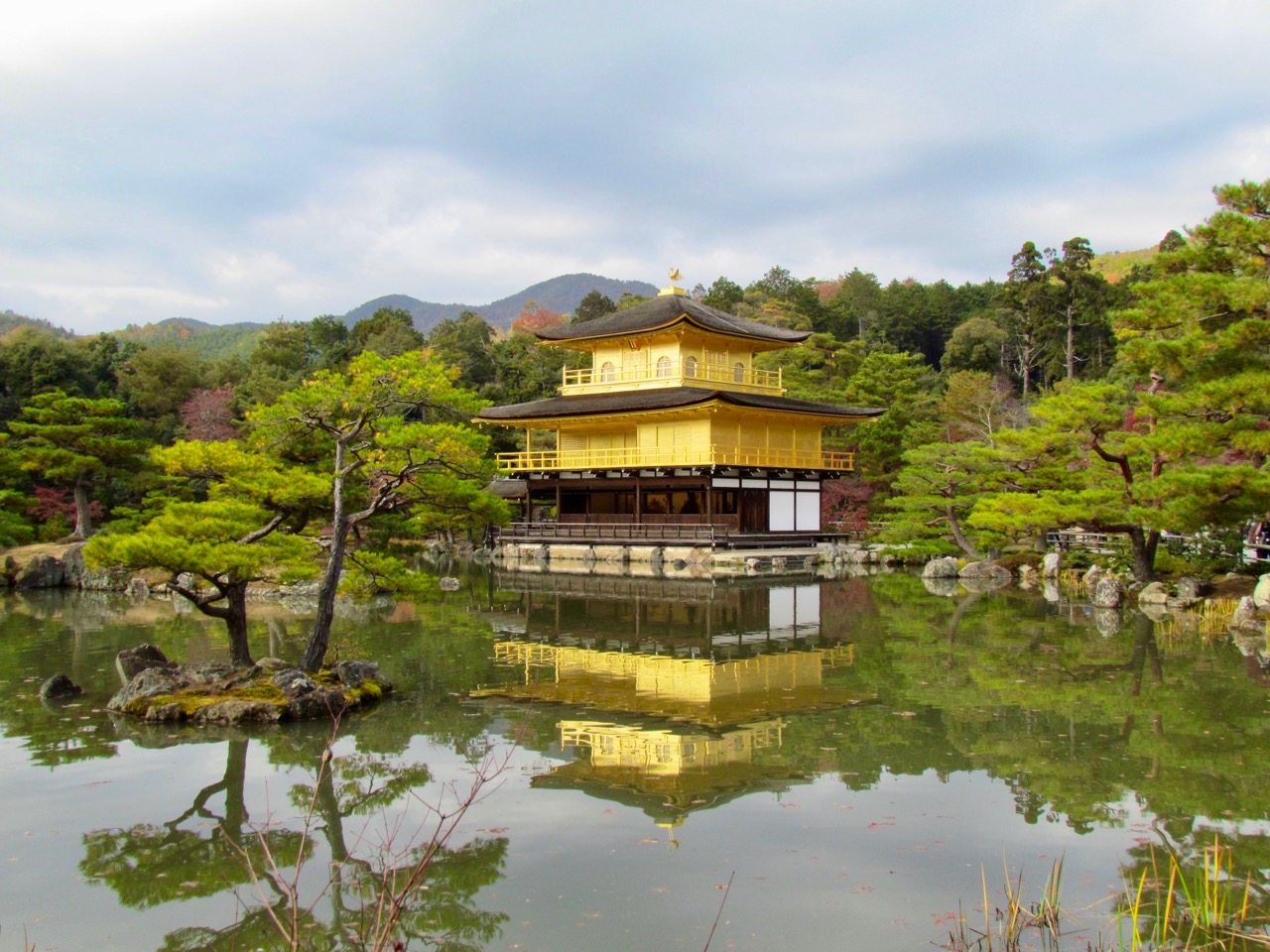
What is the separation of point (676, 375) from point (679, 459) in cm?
428

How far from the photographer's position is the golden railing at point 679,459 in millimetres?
30672

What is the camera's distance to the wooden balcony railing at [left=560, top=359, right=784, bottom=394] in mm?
34469

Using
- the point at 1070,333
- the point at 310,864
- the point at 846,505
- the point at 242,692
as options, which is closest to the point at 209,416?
the point at 846,505

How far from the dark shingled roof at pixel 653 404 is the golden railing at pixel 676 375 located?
0.61m

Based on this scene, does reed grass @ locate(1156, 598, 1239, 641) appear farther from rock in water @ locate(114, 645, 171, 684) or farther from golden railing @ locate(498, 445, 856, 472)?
golden railing @ locate(498, 445, 856, 472)

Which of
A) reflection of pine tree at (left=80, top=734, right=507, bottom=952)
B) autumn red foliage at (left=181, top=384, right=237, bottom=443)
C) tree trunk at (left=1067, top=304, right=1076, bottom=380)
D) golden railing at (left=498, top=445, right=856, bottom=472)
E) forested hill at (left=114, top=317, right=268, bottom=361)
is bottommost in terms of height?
reflection of pine tree at (left=80, top=734, right=507, bottom=952)

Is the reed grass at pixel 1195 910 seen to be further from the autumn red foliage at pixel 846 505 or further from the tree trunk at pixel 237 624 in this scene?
the autumn red foliage at pixel 846 505

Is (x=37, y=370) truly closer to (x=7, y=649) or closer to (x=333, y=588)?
(x=7, y=649)

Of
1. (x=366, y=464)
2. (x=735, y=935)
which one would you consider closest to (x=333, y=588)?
(x=366, y=464)

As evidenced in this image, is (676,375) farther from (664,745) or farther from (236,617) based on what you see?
(664,745)

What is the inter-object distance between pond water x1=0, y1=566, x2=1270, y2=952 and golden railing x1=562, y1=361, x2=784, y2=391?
844 inches

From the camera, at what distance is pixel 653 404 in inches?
1248

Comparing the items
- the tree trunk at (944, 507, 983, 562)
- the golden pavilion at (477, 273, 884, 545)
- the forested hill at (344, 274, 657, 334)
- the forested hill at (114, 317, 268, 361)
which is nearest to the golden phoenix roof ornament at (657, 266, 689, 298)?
the golden pavilion at (477, 273, 884, 545)

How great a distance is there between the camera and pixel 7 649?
46.8 ft
